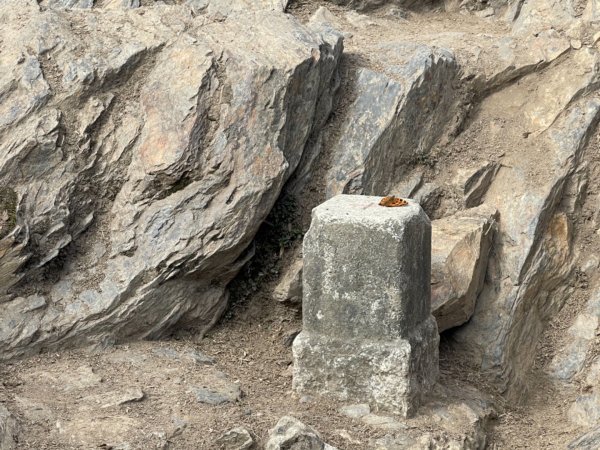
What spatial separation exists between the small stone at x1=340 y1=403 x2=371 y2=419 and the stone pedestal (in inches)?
2.4

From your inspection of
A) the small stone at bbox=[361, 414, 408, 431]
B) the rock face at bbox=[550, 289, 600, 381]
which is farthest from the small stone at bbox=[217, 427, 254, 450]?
the rock face at bbox=[550, 289, 600, 381]

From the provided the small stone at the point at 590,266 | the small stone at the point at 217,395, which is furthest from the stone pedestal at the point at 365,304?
the small stone at the point at 590,266

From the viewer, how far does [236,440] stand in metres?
7.96

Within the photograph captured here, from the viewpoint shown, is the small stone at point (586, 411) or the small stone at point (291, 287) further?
the small stone at point (291, 287)

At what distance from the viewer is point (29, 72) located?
10.3 m

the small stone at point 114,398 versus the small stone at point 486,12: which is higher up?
the small stone at point 486,12

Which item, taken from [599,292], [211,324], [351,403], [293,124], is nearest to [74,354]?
[211,324]

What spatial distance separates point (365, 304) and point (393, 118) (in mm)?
3463

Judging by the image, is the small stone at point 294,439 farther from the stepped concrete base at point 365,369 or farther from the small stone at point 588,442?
the small stone at point 588,442

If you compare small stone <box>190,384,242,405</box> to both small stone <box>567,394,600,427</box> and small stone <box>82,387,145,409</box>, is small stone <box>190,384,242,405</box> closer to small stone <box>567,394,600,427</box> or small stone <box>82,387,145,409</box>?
small stone <box>82,387,145,409</box>

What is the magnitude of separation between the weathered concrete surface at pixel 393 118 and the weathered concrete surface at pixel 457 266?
99 cm

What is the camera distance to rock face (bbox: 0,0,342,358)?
9633 mm

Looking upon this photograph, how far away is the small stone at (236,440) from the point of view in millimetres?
7930

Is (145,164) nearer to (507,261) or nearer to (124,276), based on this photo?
(124,276)
